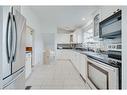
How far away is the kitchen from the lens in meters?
1.77

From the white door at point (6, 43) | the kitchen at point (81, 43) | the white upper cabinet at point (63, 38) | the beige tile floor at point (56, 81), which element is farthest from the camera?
the white upper cabinet at point (63, 38)

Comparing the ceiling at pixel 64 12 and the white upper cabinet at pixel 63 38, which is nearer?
the ceiling at pixel 64 12

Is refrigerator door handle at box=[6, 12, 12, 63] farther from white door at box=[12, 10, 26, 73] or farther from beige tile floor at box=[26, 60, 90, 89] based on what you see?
beige tile floor at box=[26, 60, 90, 89]

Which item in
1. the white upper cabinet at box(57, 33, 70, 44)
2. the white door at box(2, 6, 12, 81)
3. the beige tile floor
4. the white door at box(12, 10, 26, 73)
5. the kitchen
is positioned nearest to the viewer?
the white door at box(2, 6, 12, 81)

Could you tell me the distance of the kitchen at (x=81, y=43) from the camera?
177 cm

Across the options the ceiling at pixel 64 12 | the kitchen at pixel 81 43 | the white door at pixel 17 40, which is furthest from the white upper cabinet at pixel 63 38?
the white door at pixel 17 40

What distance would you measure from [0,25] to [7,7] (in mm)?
306

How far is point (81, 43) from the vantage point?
8570mm

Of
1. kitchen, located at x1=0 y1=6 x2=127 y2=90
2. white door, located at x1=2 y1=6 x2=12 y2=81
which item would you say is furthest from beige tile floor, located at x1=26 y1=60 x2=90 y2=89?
white door, located at x1=2 y1=6 x2=12 y2=81

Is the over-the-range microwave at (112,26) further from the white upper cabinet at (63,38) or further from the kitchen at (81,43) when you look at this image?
the white upper cabinet at (63,38)

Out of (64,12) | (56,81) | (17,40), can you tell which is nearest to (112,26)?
(17,40)

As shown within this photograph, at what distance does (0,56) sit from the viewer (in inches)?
60.3

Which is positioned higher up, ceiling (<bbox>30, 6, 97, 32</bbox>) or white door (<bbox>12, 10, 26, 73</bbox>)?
ceiling (<bbox>30, 6, 97, 32</bbox>)
